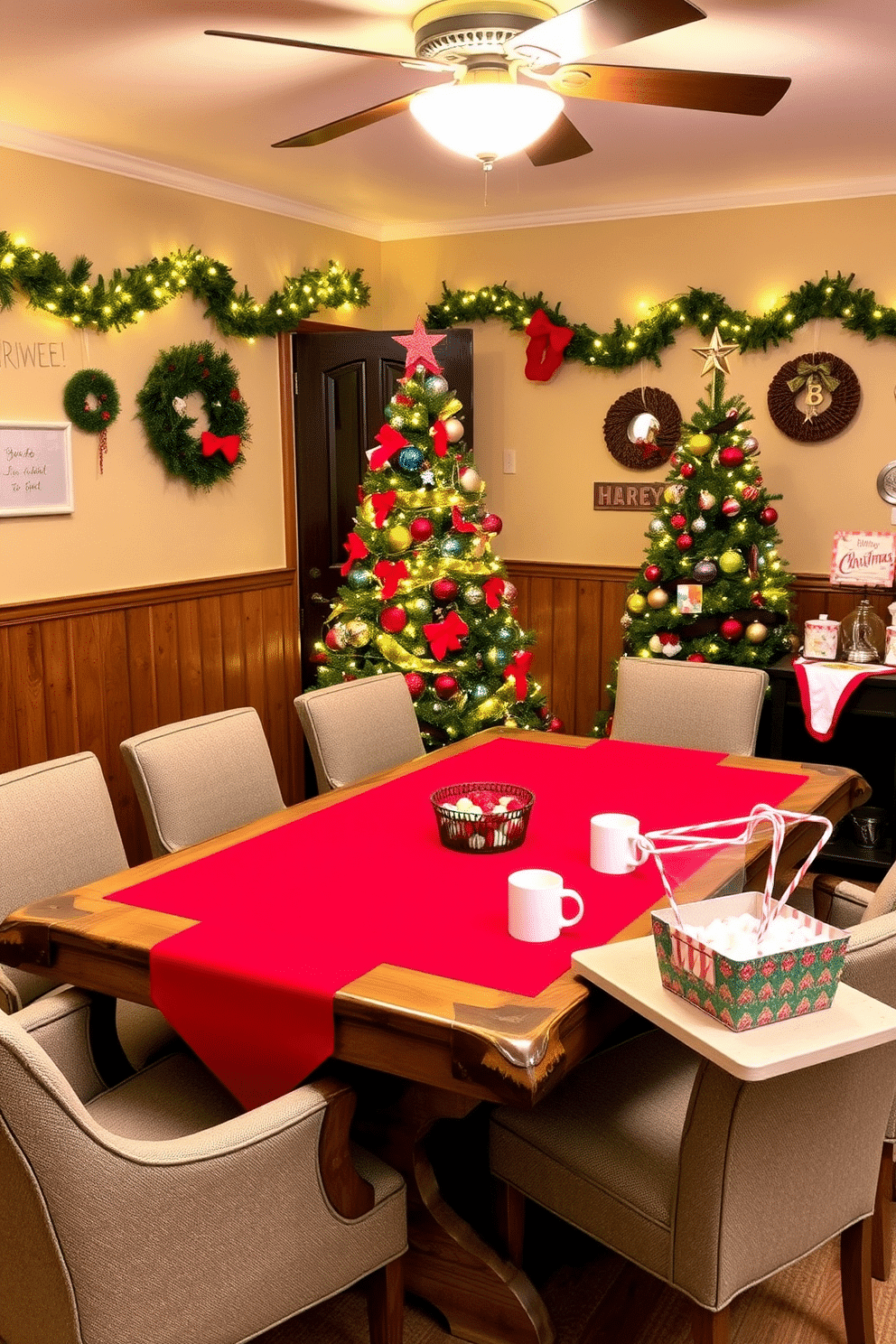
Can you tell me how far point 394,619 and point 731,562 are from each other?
133 cm

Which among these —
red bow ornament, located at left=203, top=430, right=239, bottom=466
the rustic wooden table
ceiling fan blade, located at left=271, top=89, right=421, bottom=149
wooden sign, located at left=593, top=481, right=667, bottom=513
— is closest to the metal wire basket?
the rustic wooden table

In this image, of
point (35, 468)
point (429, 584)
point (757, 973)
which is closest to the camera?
point (757, 973)

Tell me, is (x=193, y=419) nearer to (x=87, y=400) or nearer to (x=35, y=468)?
(x=87, y=400)

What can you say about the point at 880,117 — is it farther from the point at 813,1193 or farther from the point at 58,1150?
the point at 58,1150

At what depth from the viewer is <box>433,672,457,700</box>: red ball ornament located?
4410mm

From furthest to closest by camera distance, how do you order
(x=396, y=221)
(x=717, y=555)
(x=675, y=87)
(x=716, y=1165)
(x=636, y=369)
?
(x=396, y=221)
(x=636, y=369)
(x=717, y=555)
(x=675, y=87)
(x=716, y=1165)

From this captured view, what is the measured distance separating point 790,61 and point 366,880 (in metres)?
2.53

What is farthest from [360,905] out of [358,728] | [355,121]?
[355,121]

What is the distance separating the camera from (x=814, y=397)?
4910mm

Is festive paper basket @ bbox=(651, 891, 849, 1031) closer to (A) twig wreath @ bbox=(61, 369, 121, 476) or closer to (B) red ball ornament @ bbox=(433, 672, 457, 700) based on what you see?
(B) red ball ornament @ bbox=(433, 672, 457, 700)

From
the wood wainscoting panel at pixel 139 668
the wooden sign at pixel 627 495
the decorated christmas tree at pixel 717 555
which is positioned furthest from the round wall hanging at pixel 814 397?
the wood wainscoting panel at pixel 139 668

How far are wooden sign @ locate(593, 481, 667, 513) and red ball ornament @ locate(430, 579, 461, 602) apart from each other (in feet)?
4.14

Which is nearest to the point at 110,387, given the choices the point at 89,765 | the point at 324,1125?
the point at 89,765

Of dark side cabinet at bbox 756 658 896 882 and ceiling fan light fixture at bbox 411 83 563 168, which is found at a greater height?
ceiling fan light fixture at bbox 411 83 563 168
